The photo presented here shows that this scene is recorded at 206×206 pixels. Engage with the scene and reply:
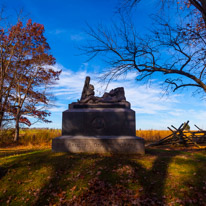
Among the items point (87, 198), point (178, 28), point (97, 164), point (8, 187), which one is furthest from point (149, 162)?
point (178, 28)

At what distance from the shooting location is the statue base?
8.10m

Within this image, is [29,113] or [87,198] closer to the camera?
[87,198]

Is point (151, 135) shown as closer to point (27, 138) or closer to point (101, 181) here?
point (27, 138)

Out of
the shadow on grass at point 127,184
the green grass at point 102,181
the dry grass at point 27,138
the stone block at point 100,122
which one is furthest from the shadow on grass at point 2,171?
the dry grass at point 27,138

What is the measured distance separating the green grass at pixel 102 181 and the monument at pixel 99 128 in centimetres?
97

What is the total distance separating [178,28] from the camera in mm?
9336

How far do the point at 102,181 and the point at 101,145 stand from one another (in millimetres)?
2878

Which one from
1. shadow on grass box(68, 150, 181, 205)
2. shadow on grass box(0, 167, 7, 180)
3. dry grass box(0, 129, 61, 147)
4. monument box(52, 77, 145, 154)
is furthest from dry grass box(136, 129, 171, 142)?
shadow on grass box(0, 167, 7, 180)

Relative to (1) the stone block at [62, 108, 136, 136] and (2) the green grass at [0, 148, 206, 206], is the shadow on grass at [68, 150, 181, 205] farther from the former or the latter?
(1) the stone block at [62, 108, 136, 136]

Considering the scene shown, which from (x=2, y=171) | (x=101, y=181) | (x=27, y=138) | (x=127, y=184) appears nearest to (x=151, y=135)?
(x=27, y=138)

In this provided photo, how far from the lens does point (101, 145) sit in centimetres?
817

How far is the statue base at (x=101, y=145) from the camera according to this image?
8.10 metres

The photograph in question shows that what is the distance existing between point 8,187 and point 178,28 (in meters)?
10.5

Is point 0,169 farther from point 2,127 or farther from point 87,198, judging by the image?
point 2,127
